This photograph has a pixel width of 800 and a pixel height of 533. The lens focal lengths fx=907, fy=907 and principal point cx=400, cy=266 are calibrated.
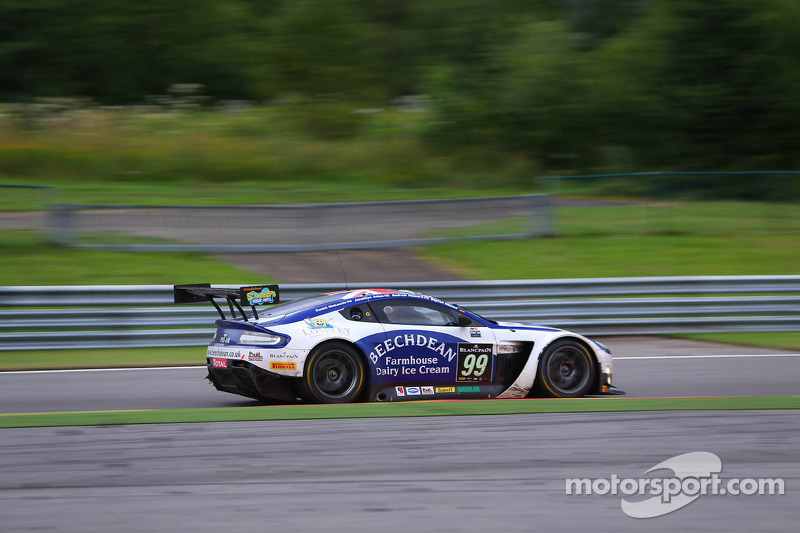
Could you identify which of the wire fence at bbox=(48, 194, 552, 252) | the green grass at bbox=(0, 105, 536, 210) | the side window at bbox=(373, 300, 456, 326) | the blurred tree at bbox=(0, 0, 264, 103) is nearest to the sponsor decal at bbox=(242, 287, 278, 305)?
the side window at bbox=(373, 300, 456, 326)

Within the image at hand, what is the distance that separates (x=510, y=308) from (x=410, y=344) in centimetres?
495

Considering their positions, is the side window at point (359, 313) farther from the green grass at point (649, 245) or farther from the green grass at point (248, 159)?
the green grass at point (248, 159)

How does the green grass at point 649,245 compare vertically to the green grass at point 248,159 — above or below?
below

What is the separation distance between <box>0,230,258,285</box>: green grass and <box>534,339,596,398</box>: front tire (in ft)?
24.7

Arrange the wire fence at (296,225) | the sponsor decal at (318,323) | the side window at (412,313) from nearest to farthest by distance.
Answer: the sponsor decal at (318,323)
the side window at (412,313)
the wire fence at (296,225)

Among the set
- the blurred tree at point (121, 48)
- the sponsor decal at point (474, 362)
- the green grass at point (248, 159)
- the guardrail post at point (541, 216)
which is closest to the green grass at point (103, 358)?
the sponsor decal at point (474, 362)

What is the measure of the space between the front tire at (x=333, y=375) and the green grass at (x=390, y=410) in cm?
29

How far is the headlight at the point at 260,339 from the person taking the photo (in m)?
8.05

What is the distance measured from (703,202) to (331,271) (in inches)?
305

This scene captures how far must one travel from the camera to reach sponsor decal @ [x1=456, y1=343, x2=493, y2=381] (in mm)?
8633

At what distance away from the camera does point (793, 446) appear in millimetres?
6527

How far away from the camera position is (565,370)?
29.4 ft

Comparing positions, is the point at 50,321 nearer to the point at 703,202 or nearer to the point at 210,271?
the point at 210,271

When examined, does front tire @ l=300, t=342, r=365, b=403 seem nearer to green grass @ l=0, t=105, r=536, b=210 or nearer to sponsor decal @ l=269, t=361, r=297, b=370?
sponsor decal @ l=269, t=361, r=297, b=370
